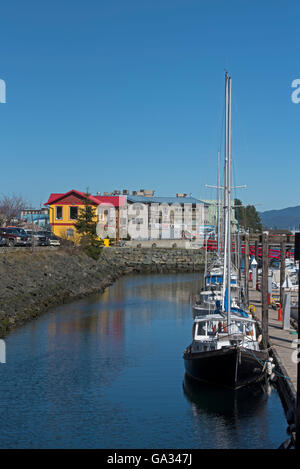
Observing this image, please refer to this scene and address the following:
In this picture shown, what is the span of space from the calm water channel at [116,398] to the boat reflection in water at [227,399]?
39mm

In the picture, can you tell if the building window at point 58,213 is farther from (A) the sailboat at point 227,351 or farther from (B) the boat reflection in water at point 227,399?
(B) the boat reflection in water at point 227,399

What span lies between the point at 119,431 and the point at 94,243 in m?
59.2

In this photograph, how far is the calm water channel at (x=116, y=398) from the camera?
1944 centimetres

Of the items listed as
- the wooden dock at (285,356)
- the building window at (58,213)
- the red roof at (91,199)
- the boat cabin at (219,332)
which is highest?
the red roof at (91,199)

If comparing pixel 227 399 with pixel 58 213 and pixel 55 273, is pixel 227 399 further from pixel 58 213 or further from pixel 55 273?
pixel 58 213

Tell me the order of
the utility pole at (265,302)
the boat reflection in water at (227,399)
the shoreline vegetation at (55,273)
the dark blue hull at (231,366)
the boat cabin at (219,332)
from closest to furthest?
the boat reflection in water at (227,399) < the dark blue hull at (231,366) < the boat cabin at (219,332) < the utility pole at (265,302) < the shoreline vegetation at (55,273)

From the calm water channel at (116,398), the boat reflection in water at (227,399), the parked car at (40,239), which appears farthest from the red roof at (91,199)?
the boat reflection in water at (227,399)

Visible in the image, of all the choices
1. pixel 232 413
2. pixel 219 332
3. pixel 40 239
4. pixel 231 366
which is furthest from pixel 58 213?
pixel 232 413

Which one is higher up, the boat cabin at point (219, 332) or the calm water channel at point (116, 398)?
the boat cabin at point (219, 332)

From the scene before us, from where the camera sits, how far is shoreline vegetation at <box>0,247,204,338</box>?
137 feet

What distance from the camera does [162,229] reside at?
121562 mm

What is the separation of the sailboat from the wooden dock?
2.92ft

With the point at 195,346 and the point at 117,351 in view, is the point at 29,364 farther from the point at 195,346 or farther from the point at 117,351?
the point at 195,346

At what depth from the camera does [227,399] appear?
23344mm
